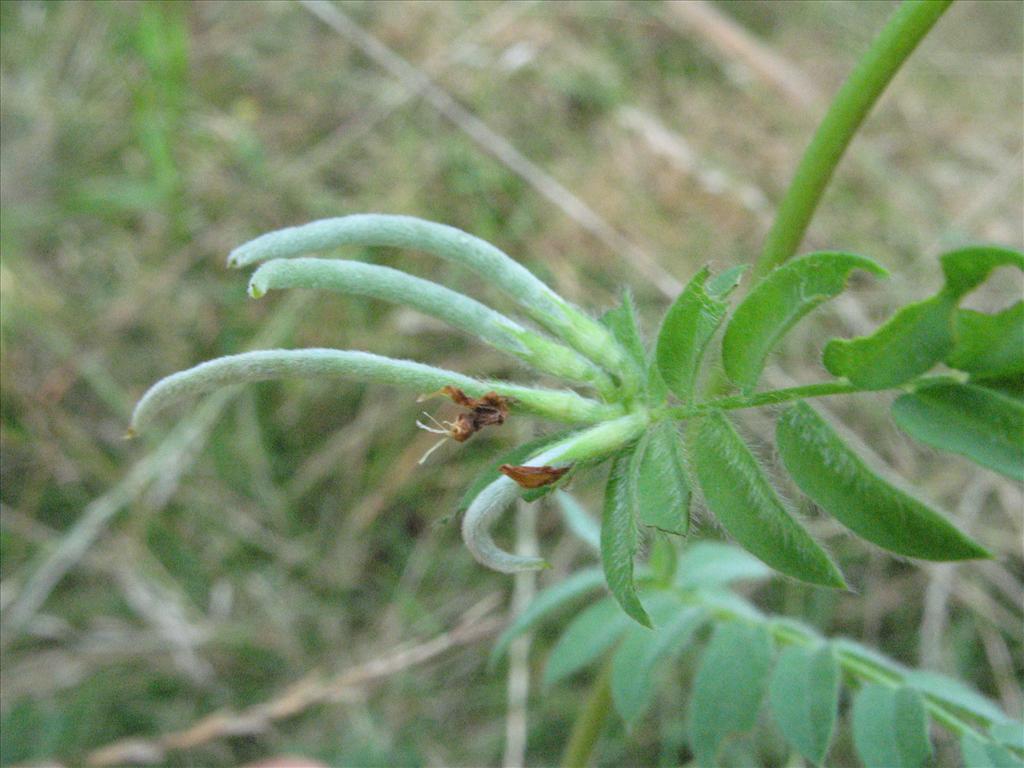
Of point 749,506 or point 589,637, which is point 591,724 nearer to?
Answer: point 589,637

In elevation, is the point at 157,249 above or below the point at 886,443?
above

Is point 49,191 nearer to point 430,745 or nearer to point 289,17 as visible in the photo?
point 289,17

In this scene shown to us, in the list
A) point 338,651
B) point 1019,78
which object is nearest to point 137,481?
point 338,651

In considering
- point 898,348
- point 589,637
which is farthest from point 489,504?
point 589,637

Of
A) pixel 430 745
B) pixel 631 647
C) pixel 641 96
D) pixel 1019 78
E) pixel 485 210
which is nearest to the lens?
pixel 631 647

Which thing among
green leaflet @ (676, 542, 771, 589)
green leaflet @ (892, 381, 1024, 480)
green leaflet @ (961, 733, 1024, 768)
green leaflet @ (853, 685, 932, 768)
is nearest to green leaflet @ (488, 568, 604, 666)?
green leaflet @ (676, 542, 771, 589)

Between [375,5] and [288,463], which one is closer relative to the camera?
[288,463]

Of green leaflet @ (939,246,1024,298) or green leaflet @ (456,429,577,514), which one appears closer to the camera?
green leaflet @ (939,246,1024,298)

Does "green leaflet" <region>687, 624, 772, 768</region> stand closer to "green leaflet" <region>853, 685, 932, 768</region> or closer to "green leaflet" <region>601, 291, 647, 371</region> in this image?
"green leaflet" <region>853, 685, 932, 768</region>
